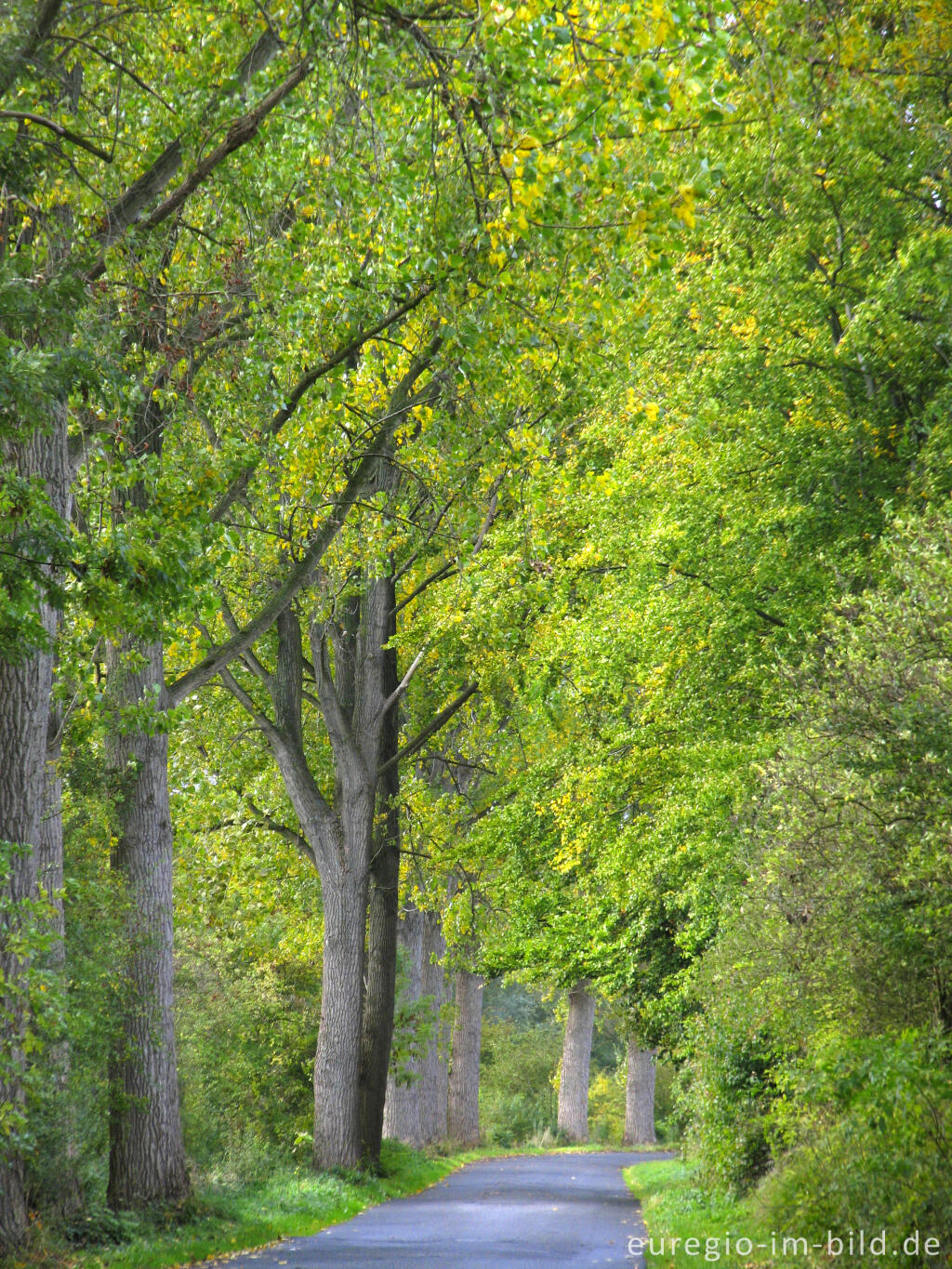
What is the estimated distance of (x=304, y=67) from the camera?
780 centimetres

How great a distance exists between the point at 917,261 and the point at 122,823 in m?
10.6

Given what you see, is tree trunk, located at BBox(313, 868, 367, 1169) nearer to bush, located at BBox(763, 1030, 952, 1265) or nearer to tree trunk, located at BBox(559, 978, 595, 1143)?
bush, located at BBox(763, 1030, 952, 1265)

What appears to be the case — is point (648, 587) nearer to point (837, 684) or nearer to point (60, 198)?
point (837, 684)

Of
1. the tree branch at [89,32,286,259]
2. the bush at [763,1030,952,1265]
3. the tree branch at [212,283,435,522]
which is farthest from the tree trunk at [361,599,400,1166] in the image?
the tree branch at [89,32,286,259]

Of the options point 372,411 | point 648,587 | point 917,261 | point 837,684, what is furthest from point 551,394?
point 648,587

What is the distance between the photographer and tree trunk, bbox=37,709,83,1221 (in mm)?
9453

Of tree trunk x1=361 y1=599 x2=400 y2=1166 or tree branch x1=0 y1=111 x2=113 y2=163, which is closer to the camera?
tree branch x1=0 y1=111 x2=113 y2=163

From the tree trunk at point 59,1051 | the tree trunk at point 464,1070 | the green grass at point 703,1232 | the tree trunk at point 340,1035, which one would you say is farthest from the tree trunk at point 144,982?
the tree trunk at point 464,1070

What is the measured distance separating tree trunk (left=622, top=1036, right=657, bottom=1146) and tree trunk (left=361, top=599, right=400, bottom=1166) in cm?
2044

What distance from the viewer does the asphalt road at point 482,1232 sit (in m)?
9.60

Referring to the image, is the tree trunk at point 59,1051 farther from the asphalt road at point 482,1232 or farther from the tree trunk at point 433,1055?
the tree trunk at point 433,1055

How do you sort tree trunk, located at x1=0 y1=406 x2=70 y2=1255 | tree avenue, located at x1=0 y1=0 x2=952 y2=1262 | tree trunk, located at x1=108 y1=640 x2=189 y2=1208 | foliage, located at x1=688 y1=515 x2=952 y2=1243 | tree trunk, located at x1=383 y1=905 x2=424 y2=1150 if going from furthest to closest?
tree trunk, located at x1=383 y1=905 x2=424 y2=1150 < tree trunk, located at x1=108 y1=640 x2=189 y2=1208 < tree trunk, located at x1=0 y1=406 x2=70 y2=1255 < tree avenue, located at x1=0 y1=0 x2=952 y2=1262 < foliage, located at x1=688 y1=515 x2=952 y2=1243

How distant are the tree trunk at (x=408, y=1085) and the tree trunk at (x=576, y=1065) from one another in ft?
36.5

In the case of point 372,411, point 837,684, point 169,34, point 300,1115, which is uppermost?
point 169,34
